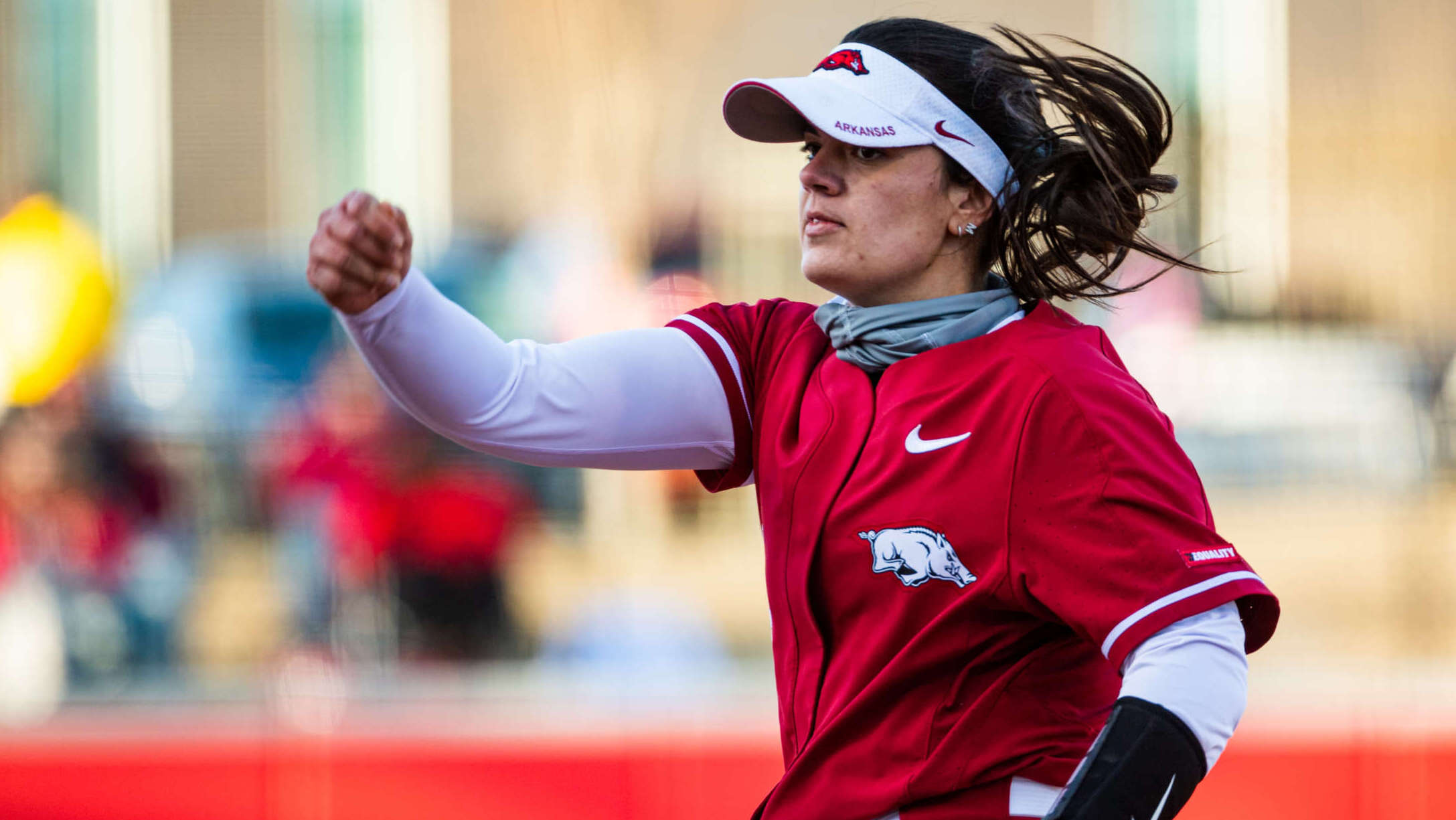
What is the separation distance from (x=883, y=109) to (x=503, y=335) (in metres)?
2.63

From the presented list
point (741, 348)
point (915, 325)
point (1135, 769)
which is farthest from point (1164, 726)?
point (741, 348)

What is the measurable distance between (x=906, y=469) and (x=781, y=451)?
0.19 metres

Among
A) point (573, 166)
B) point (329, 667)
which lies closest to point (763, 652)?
point (329, 667)

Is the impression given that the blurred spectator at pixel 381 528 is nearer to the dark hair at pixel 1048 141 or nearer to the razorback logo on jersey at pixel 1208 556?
the dark hair at pixel 1048 141

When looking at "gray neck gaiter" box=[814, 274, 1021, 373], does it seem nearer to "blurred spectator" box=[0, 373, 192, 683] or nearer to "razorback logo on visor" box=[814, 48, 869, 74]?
"razorback logo on visor" box=[814, 48, 869, 74]

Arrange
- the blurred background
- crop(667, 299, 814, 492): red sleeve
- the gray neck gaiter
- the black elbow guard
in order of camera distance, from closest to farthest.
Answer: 1. the black elbow guard
2. the gray neck gaiter
3. crop(667, 299, 814, 492): red sleeve
4. the blurred background

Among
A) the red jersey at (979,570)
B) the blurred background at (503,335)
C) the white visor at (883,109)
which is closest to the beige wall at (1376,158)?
the blurred background at (503,335)

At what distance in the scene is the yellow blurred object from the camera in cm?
423

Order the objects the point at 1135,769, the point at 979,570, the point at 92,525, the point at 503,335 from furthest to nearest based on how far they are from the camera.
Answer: the point at 92,525, the point at 503,335, the point at 979,570, the point at 1135,769

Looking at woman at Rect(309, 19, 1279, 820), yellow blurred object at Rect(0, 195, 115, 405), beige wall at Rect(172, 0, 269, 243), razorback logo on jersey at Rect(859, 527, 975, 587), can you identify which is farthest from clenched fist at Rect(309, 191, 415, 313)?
yellow blurred object at Rect(0, 195, 115, 405)

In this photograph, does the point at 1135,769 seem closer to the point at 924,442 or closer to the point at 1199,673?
the point at 1199,673

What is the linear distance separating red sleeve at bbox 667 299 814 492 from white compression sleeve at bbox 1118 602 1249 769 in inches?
22.1

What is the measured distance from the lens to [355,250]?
1.34 meters

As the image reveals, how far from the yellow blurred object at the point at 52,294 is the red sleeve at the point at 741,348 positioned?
3040 mm
